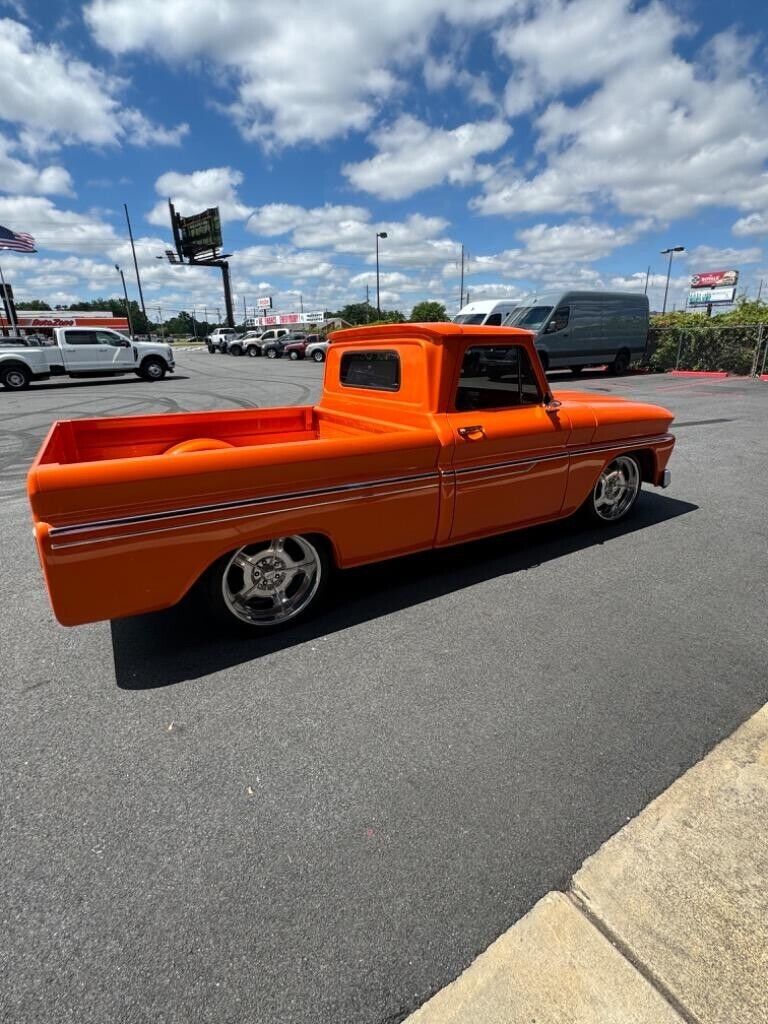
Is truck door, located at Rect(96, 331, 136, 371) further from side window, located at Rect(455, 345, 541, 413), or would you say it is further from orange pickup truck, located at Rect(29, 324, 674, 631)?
side window, located at Rect(455, 345, 541, 413)

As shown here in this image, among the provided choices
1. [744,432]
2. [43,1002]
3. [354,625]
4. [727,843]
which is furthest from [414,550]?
[744,432]

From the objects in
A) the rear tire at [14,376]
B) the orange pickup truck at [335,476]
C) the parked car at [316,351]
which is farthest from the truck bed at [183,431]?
the parked car at [316,351]

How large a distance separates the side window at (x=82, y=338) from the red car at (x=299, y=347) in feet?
51.6

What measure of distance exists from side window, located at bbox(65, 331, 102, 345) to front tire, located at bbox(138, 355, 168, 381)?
1540 millimetres

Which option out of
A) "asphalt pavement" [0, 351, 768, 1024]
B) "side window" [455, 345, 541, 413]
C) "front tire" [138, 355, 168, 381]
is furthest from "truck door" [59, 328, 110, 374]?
"side window" [455, 345, 541, 413]

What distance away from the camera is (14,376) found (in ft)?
54.4

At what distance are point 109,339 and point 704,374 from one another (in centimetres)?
2066

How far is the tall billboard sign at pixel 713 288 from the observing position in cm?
6469

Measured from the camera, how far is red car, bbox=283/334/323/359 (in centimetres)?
3228

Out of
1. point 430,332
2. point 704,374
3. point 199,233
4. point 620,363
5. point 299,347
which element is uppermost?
point 199,233

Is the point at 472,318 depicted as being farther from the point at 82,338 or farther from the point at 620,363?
the point at 82,338

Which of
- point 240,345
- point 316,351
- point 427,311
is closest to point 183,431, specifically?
point 316,351

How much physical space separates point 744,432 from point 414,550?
8.02 m

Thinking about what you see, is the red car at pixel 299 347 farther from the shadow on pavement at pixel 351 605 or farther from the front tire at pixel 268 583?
the front tire at pixel 268 583
